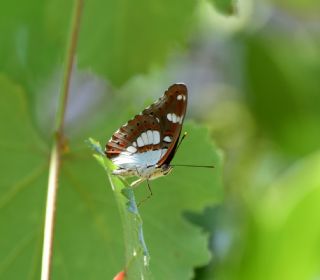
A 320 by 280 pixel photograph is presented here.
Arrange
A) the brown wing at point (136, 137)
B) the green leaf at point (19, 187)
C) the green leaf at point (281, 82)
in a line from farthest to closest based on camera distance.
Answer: the green leaf at point (281, 82) → the green leaf at point (19, 187) → the brown wing at point (136, 137)

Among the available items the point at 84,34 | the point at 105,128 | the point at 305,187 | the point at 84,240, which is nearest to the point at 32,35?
the point at 84,34

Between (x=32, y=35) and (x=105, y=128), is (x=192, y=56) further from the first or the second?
(x=105, y=128)

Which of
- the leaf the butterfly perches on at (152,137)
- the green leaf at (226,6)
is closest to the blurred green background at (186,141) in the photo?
the green leaf at (226,6)

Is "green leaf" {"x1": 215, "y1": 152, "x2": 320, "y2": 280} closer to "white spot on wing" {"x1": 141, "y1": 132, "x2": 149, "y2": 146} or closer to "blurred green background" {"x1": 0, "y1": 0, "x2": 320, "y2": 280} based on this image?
"blurred green background" {"x1": 0, "y1": 0, "x2": 320, "y2": 280}

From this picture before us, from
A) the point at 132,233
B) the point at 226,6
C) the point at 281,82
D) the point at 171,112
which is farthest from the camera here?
the point at 281,82

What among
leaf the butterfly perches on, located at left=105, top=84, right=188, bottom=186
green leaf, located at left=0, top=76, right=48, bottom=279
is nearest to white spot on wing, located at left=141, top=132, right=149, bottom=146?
leaf the butterfly perches on, located at left=105, top=84, right=188, bottom=186

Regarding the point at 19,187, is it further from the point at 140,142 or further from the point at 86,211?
the point at 140,142

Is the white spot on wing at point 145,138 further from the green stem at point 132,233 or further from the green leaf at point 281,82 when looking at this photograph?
the green leaf at point 281,82

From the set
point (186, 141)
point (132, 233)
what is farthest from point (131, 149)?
point (132, 233)
